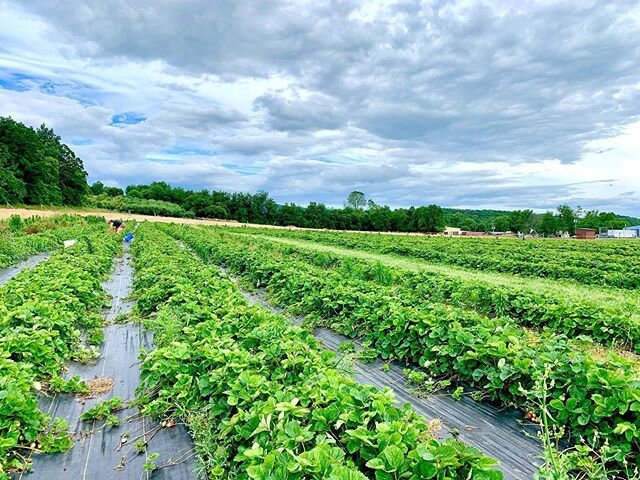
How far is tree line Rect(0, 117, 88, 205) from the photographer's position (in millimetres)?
49031

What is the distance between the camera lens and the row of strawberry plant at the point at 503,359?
10.6 ft

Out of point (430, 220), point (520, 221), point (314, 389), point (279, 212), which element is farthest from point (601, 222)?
point (314, 389)

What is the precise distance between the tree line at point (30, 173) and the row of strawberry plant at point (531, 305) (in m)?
51.5

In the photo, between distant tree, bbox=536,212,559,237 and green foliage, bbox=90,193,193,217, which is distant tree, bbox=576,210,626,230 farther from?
green foliage, bbox=90,193,193,217

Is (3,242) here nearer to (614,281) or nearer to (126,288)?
(126,288)

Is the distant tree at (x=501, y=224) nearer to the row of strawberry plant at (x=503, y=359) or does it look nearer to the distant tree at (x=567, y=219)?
the distant tree at (x=567, y=219)

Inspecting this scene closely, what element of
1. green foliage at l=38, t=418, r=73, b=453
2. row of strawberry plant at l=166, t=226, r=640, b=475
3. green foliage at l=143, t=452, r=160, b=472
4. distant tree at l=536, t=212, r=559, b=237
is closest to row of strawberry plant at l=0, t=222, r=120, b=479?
green foliage at l=38, t=418, r=73, b=453

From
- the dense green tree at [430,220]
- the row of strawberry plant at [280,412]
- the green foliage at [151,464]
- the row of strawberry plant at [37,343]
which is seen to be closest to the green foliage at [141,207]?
the dense green tree at [430,220]

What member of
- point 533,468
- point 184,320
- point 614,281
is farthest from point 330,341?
point 614,281

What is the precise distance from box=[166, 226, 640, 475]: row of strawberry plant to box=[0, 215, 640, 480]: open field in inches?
0.7

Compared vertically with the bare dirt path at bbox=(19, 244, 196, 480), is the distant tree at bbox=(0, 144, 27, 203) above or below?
above

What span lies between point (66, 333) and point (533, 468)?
210 inches

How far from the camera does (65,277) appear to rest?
25.0ft

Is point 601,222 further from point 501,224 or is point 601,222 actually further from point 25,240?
point 25,240
